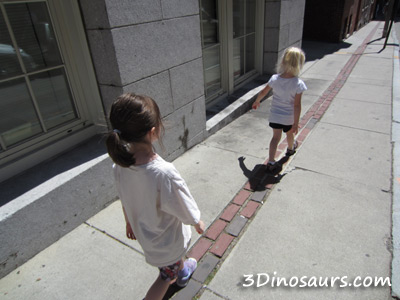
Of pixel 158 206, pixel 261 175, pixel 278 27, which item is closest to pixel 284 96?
pixel 261 175

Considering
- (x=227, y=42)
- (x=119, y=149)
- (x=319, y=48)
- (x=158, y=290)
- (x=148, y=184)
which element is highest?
(x=119, y=149)

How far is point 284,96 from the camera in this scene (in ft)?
10.9

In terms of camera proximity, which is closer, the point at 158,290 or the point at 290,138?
the point at 158,290

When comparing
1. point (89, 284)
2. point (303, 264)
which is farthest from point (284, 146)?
point (89, 284)

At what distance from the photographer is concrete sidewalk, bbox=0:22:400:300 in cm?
227

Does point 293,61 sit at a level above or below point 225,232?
above

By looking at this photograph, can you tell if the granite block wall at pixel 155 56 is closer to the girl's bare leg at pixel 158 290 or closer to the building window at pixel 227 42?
the building window at pixel 227 42

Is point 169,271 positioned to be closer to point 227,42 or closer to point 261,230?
point 261,230

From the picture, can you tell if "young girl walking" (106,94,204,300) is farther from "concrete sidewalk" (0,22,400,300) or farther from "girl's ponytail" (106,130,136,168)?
"concrete sidewalk" (0,22,400,300)

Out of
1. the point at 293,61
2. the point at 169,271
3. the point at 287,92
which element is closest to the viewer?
the point at 169,271

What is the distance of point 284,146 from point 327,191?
1.13m

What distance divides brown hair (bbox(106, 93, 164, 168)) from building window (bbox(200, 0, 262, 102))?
3.66 m

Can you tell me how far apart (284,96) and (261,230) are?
60.8 inches

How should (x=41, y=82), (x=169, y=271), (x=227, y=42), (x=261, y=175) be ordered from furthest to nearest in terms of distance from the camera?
1. (x=227, y=42)
2. (x=261, y=175)
3. (x=41, y=82)
4. (x=169, y=271)
